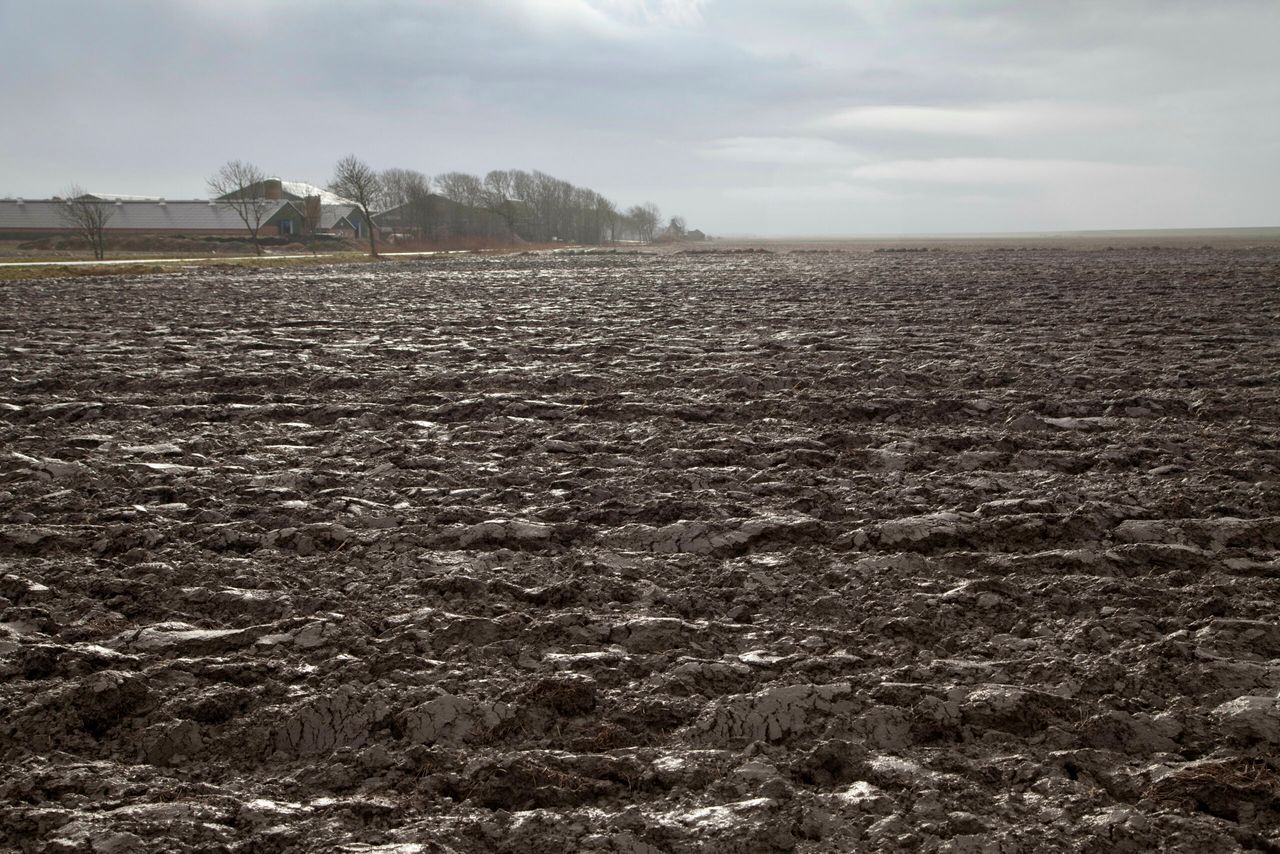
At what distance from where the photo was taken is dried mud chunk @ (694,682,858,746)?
10.5 ft

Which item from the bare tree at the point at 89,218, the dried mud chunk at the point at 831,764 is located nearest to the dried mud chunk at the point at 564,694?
the dried mud chunk at the point at 831,764

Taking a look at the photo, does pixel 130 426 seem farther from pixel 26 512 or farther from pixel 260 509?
pixel 260 509

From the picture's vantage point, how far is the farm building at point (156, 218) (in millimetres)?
95250

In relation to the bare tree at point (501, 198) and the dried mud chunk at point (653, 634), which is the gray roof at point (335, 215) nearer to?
the bare tree at point (501, 198)

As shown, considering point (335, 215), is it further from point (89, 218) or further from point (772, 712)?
point (772, 712)

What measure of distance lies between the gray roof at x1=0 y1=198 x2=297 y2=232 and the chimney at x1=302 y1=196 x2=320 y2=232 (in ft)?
5.06

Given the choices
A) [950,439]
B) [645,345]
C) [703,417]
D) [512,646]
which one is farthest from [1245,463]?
[645,345]

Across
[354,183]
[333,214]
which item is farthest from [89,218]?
[333,214]

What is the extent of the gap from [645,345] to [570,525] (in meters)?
7.70

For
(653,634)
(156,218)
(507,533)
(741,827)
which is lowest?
(741,827)

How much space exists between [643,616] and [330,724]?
4.65ft

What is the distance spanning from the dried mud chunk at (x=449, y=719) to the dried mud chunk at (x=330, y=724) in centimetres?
13

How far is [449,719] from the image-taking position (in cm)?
327

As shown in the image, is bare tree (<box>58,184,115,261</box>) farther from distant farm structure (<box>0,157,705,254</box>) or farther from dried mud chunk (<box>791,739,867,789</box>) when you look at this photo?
dried mud chunk (<box>791,739,867,789</box>)
